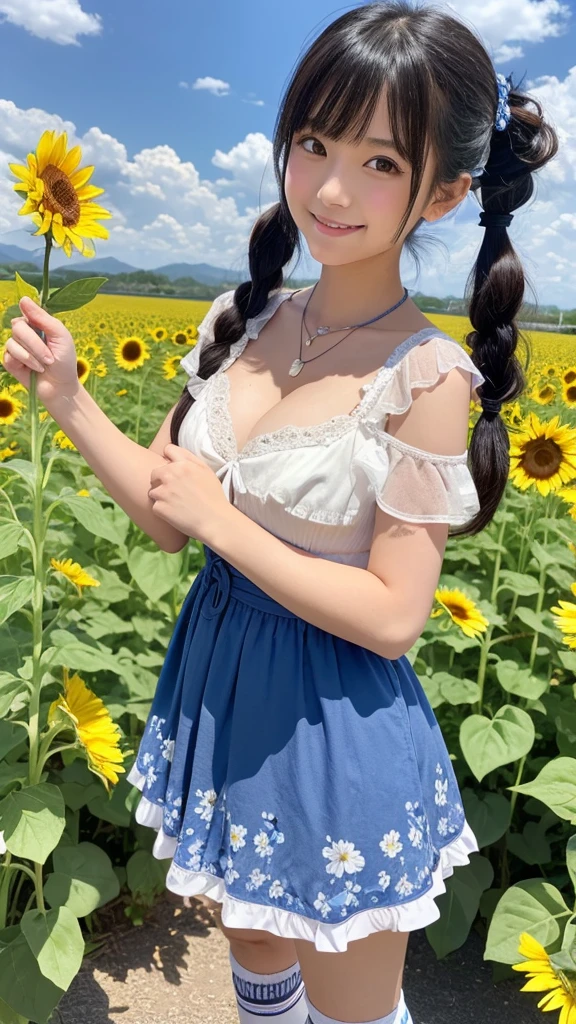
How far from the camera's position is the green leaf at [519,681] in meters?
1.46

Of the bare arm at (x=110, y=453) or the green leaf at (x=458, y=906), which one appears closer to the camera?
the bare arm at (x=110, y=453)

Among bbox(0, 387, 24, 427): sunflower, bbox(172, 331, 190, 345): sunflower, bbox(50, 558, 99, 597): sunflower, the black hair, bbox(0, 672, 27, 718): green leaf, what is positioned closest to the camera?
the black hair

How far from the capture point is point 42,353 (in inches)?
32.2

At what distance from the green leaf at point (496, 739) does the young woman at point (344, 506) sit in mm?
420

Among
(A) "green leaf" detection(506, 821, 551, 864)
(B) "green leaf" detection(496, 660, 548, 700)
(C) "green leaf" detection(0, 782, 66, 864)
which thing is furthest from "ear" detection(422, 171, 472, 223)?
(A) "green leaf" detection(506, 821, 551, 864)

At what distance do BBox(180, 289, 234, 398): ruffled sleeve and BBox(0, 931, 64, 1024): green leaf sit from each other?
74 cm

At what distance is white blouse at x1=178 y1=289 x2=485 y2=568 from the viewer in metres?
0.76

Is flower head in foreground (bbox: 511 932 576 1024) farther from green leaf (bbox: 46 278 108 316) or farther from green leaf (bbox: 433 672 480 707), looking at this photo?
green leaf (bbox: 46 278 108 316)

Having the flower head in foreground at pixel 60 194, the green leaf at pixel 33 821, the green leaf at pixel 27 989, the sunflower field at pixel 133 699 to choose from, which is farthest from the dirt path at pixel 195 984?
the flower head in foreground at pixel 60 194

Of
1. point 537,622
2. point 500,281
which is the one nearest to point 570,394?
point 537,622

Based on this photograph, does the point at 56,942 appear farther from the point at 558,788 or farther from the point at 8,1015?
the point at 558,788

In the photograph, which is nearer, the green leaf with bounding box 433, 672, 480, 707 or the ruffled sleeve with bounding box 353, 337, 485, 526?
the ruffled sleeve with bounding box 353, 337, 485, 526

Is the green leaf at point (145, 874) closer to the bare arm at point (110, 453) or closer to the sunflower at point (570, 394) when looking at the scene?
the bare arm at point (110, 453)

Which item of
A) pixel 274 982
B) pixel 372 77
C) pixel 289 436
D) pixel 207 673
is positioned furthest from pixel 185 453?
pixel 274 982
